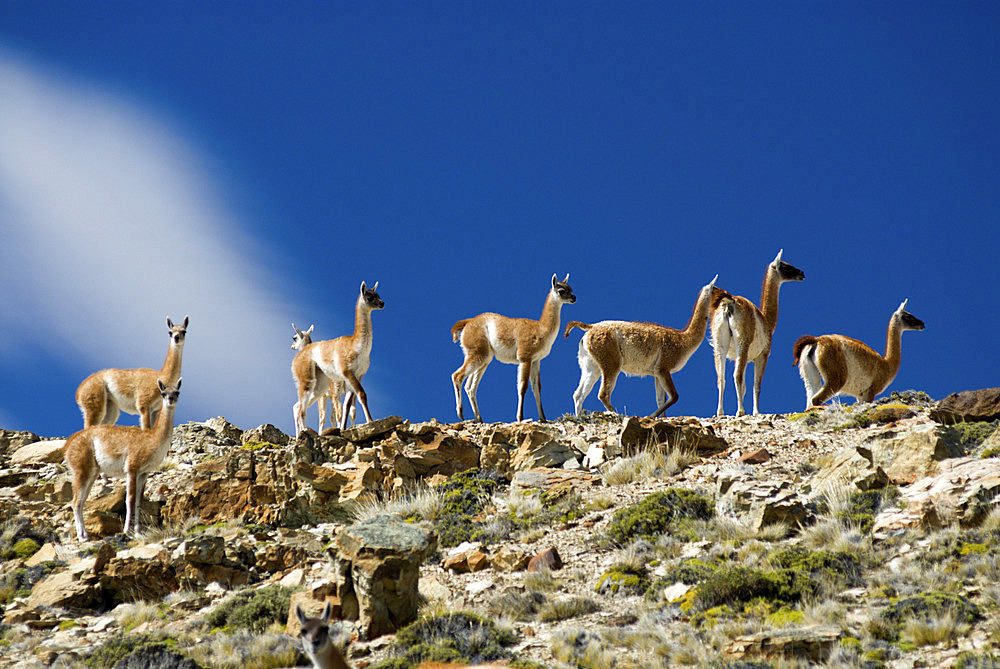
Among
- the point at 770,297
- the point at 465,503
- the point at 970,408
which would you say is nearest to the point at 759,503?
the point at 465,503

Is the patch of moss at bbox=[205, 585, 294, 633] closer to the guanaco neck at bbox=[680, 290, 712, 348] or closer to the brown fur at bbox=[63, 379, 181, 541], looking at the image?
the brown fur at bbox=[63, 379, 181, 541]

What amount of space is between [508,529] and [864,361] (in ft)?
37.2

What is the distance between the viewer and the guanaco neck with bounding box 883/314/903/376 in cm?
2134

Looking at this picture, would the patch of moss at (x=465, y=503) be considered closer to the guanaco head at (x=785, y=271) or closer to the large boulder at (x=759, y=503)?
the large boulder at (x=759, y=503)

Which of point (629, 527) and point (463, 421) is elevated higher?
point (463, 421)

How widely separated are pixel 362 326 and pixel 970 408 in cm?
1341

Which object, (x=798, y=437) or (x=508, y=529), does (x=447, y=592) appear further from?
(x=798, y=437)

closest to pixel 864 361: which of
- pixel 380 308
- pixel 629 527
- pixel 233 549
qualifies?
pixel 629 527

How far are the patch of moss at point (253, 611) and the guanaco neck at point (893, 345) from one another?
53.4ft

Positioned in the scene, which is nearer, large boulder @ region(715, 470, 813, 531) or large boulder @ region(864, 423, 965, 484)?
large boulder @ region(715, 470, 813, 531)

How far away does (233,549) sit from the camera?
13836 mm

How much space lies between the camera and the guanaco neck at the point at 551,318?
21.0 m

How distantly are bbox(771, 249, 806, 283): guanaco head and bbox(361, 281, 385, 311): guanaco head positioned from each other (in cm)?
1032

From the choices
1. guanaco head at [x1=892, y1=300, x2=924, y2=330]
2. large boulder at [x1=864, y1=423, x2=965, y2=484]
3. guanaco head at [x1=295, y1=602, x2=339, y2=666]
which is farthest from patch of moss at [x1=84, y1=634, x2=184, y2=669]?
guanaco head at [x1=892, y1=300, x2=924, y2=330]
